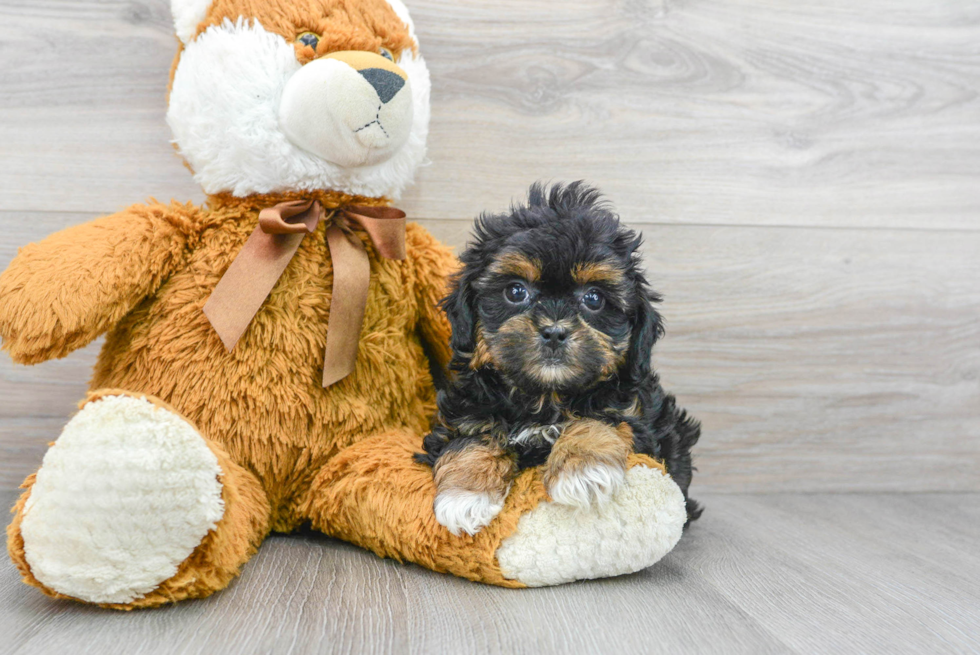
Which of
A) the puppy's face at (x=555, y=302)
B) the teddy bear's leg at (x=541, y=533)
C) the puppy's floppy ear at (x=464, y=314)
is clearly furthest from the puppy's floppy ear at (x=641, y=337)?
the puppy's floppy ear at (x=464, y=314)

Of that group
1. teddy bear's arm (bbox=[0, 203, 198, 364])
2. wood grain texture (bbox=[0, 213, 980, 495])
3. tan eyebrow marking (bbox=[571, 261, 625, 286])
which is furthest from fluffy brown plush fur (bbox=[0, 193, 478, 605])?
wood grain texture (bbox=[0, 213, 980, 495])

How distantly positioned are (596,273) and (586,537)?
17.1 inches

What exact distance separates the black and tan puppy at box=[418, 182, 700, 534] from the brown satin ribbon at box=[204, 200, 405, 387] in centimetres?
19

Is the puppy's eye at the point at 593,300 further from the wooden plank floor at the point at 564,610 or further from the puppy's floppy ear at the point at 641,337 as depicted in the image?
the wooden plank floor at the point at 564,610

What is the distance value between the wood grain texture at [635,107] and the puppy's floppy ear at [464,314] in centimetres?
58

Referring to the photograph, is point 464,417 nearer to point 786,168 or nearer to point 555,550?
point 555,550

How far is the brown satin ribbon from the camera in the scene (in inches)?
52.8

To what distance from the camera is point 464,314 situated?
4.27 ft

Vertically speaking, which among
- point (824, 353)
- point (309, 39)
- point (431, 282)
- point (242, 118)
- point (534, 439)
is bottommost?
point (824, 353)

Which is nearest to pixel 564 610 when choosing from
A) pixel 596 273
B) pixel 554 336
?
pixel 554 336

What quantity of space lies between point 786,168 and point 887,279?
41 centimetres

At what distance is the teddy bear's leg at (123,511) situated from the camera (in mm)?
1040

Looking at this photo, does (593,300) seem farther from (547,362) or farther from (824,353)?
(824,353)

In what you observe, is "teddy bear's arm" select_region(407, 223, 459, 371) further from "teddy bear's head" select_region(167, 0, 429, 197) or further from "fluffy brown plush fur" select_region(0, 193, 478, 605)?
"teddy bear's head" select_region(167, 0, 429, 197)
